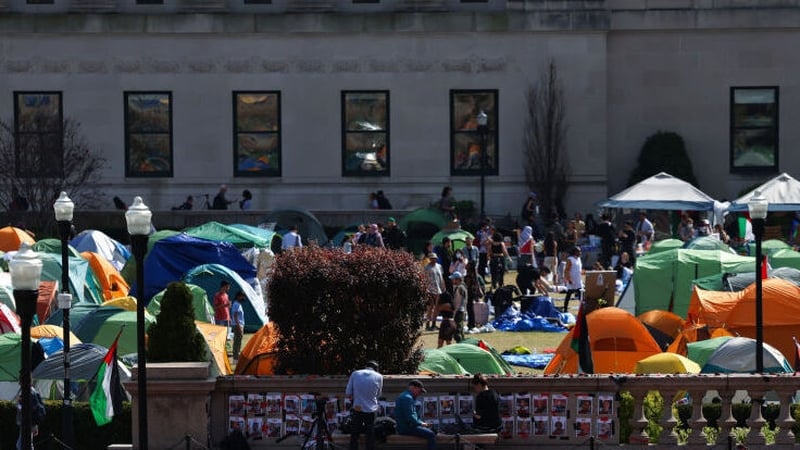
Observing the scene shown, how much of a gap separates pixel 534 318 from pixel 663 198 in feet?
26.7

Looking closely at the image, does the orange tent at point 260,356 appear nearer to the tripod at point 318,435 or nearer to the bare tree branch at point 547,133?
the tripod at point 318,435

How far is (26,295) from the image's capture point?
1572 centimetres

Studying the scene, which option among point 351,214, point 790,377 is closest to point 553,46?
point 351,214

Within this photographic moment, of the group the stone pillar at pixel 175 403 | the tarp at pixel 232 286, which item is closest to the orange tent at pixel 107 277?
Result: the tarp at pixel 232 286

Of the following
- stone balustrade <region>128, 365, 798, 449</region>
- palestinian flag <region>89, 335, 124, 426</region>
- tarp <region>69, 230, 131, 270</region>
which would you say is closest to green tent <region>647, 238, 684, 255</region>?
tarp <region>69, 230, 131, 270</region>

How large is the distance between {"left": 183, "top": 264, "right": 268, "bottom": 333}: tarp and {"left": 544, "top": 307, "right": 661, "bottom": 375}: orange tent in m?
8.08

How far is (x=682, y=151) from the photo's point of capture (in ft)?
167

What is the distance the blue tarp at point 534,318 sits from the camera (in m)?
33.1

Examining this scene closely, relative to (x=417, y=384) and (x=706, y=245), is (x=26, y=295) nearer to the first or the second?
(x=417, y=384)

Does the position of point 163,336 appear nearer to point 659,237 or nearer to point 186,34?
point 659,237

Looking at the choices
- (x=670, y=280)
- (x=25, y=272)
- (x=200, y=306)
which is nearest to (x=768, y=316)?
(x=670, y=280)

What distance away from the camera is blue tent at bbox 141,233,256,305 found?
116ft

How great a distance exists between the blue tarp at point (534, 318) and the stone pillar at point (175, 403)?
51.0 feet

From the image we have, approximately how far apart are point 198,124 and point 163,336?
32802 mm
